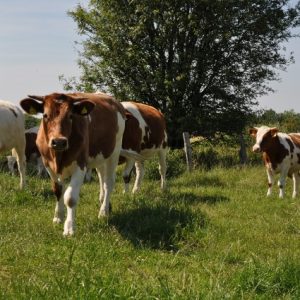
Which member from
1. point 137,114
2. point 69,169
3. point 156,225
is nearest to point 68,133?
point 69,169

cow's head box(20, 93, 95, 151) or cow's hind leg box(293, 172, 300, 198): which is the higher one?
cow's head box(20, 93, 95, 151)

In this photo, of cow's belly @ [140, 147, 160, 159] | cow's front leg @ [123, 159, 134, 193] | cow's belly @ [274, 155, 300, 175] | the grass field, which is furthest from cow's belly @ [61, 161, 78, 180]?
cow's belly @ [274, 155, 300, 175]

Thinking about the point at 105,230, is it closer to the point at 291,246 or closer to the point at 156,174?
the point at 291,246

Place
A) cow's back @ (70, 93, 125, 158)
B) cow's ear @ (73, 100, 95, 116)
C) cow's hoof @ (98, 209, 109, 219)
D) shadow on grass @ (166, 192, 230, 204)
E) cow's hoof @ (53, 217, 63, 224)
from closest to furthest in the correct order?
1. cow's ear @ (73, 100, 95, 116)
2. cow's hoof @ (53, 217, 63, 224)
3. cow's hoof @ (98, 209, 109, 219)
4. cow's back @ (70, 93, 125, 158)
5. shadow on grass @ (166, 192, 230, 204)

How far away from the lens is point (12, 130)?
38.5 ft

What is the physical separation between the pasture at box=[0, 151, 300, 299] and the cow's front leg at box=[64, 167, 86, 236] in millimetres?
133

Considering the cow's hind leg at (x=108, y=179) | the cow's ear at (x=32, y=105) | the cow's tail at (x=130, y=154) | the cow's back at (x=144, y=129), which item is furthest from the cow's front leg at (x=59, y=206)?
the cow's back at (x=144, y=129)

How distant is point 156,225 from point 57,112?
2.05m

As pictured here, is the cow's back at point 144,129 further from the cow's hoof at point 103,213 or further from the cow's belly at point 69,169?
the cow's belly at point 69,169

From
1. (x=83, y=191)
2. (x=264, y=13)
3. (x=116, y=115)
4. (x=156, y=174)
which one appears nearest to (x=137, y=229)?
(x=116, y=115)

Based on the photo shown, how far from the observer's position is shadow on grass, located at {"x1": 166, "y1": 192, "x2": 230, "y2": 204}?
9648mm

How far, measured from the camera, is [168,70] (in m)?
22.1

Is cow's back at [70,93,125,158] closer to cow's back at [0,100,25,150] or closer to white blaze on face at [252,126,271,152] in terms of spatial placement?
cow's back at [0,100,25,150]

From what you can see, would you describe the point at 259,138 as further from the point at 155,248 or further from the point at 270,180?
the point at 155,248
